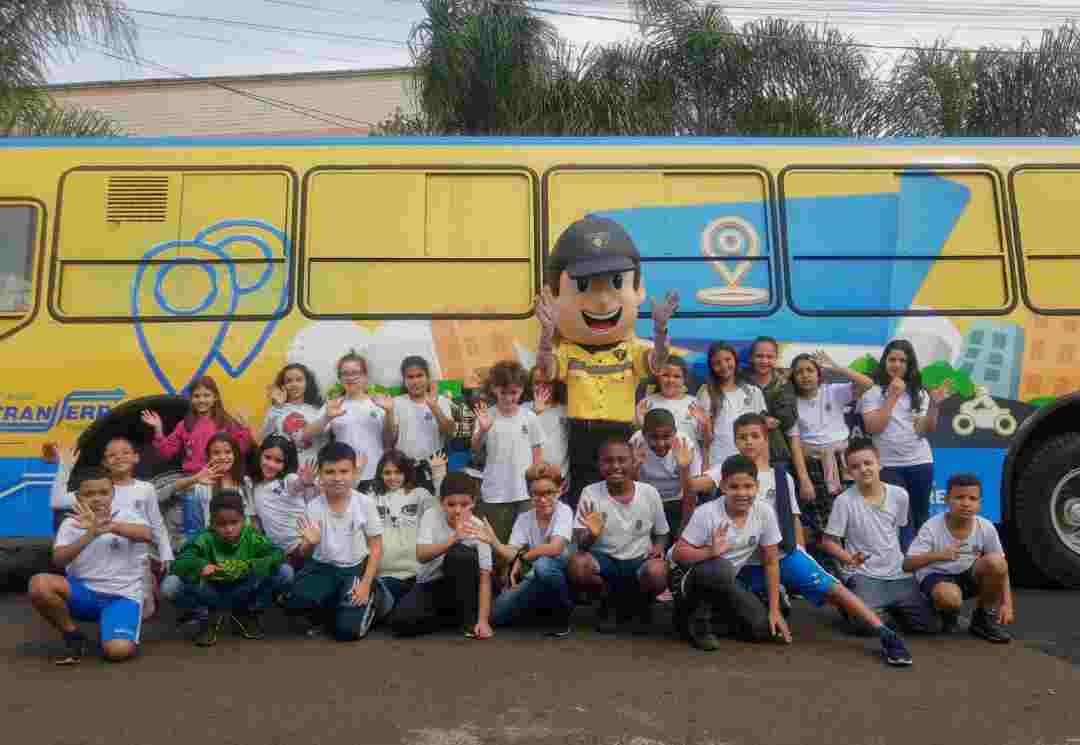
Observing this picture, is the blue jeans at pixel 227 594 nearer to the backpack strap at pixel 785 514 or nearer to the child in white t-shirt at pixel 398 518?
the child in white t-shirt at pixel 398 518

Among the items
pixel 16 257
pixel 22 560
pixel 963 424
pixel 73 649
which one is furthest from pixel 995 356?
pixel 22 560

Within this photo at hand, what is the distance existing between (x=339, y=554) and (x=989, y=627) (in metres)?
3.45

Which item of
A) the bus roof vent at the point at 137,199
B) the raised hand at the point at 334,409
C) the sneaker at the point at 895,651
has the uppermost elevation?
the bus roof vent at the point at 137,199

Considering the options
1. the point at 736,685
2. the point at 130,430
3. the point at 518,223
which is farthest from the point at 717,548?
the point at 130,430

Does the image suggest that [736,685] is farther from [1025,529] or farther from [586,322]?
[1025,529]

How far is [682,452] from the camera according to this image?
6031mm

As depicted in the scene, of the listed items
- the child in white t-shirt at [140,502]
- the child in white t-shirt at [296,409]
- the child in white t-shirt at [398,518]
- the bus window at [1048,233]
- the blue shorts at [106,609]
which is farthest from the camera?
the bus window at [1048,233]

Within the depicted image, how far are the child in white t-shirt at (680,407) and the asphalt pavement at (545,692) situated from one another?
1.20 meters

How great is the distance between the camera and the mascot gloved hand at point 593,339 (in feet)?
20.8

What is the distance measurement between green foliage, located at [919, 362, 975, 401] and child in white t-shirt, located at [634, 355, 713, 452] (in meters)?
1.63

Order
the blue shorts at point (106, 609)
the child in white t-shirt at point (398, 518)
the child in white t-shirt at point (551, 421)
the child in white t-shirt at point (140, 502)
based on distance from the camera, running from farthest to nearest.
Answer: the child in white t-shirt at point (551, 421), the child in white t-shirt at point (398, 518), the child in white t-shirt at point (140, 502), the blue shorts at point (106, 609)

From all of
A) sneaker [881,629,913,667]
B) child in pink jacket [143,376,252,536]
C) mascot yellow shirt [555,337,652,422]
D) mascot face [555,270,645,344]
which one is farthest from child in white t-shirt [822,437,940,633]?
child in pink jacket [143,376,252,536]

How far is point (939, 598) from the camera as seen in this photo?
571 cm

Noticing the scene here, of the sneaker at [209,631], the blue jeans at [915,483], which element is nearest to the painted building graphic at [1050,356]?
the blue jeans at [915,483]
